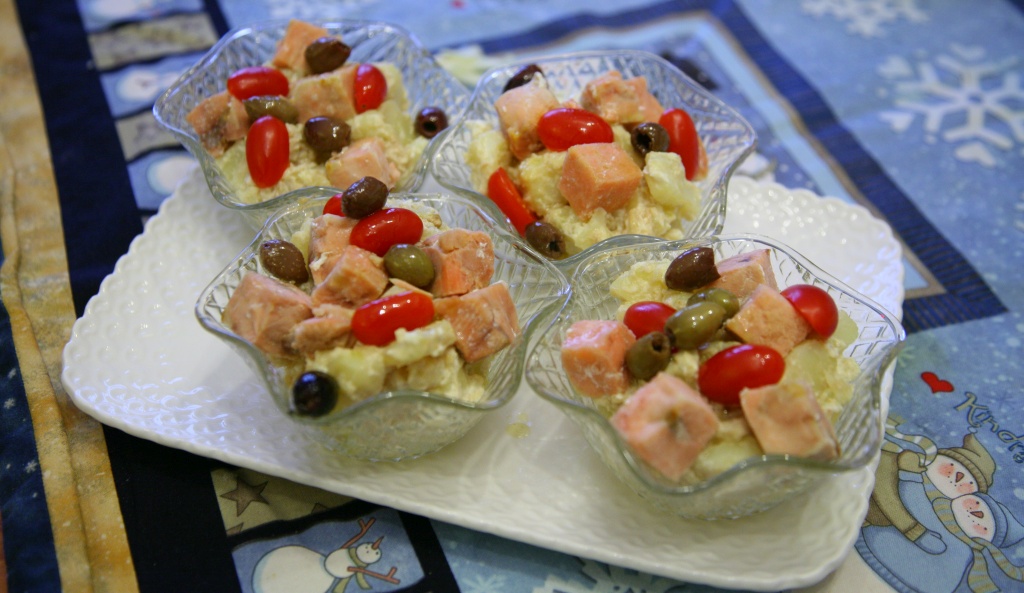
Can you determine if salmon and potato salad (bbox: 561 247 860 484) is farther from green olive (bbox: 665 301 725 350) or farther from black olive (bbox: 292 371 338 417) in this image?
black olive (bbox: 292 371 338 417)

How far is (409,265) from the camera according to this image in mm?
2176

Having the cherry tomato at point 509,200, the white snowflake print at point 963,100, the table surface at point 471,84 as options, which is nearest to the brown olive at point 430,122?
the cherry tomato at point 509,200

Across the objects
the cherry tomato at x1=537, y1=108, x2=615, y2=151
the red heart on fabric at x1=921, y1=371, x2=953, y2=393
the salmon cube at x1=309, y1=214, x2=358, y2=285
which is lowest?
the red heart on fabric at x1=921, y1=371, x2=953, y2=393

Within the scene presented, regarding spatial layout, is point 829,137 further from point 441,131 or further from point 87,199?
point 87,199

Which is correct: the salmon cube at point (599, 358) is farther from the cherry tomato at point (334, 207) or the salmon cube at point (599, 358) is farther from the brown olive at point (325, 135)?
the brown olive at point (325, 135)

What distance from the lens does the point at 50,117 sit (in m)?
3.55

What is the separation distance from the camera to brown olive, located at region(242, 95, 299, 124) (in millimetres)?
2762

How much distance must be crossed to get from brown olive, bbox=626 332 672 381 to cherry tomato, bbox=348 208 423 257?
0.69 meters

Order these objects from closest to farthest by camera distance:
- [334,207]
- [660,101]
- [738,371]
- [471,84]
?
[738,371] → [334,207] → [660,101] → [471,84]

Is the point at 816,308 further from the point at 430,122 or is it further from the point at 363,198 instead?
the point at 430,122

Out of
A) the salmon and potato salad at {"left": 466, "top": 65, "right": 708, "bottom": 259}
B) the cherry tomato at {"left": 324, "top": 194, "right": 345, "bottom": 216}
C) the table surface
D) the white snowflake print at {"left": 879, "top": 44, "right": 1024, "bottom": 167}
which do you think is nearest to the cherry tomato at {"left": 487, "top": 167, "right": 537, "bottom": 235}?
the salmon and potato salad at {"left": 466, "top": 65, "right": 708, "bottom": 259}

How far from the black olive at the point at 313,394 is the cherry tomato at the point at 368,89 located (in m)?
1.20

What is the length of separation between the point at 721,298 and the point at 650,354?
284mm

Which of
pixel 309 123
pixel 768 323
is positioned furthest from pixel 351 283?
pixel 768 323
